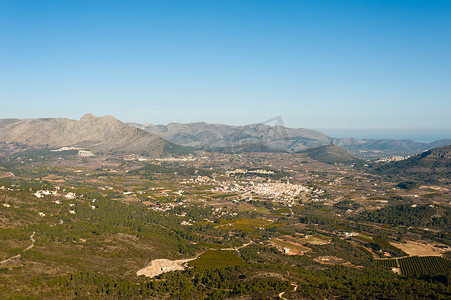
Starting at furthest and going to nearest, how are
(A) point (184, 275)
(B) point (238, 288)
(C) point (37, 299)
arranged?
(A) point (184, 275) → (B) point (238, 288) → (C) point (37, 299)

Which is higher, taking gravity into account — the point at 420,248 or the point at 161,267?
the point at 161,267

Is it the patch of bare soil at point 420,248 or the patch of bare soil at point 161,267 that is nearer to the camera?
the patch of bare soil at point 161,267

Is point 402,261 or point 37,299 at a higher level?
point 37,299

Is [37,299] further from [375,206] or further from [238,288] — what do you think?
[375,206]

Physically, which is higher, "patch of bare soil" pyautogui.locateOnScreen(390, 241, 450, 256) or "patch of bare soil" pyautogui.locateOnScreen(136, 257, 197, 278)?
"patch of bare soil" pyautogui.locateOnScreen(136, 257, 197, 278)

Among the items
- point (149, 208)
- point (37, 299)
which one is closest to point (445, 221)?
point (149, 208)

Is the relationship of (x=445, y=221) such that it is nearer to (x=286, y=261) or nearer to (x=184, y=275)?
(x=286, y=261)

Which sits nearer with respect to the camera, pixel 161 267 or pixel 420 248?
pixel 161 267

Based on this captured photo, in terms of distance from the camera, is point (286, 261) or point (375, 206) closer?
point (286, 261)

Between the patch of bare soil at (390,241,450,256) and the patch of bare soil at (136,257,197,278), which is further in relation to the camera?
the patch of bare soil at (390,241,450,256)

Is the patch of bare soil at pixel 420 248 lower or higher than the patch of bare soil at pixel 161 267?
lower

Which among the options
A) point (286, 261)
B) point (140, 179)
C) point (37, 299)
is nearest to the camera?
point (37, 299)
